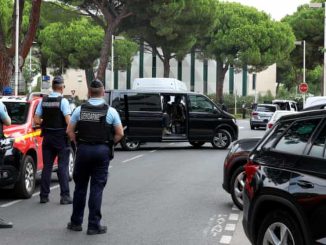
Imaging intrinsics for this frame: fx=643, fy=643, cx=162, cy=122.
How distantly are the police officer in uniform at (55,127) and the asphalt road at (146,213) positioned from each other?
0.55 metres

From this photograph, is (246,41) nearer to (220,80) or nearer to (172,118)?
(220,80)

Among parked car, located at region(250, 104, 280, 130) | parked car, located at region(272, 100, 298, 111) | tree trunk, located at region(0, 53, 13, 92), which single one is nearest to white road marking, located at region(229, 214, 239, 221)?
tree trunk, located at region(0, 53, 13, 92)

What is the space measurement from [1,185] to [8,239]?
2216 millimetres

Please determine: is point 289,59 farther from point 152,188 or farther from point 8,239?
point 8,239

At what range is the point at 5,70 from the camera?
23.2 meters

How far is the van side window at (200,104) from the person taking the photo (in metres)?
20.8

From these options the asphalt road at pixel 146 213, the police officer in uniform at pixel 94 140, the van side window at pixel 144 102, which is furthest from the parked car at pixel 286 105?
the police officer in uniform at pixel 94 140

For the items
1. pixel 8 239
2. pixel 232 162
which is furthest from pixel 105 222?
pixel 232 162

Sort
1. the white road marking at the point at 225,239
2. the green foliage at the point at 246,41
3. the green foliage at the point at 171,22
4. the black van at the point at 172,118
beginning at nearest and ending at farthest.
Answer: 1. the white road marking at the point at 225,239
2. the black van at the point at 172,118
3. the green foliage at the point at 171,22
4. the green foliage at the point at 246,41

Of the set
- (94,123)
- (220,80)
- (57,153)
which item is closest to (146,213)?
(57,153)

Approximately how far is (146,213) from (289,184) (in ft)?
13.5

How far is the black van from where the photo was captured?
20.5 meters

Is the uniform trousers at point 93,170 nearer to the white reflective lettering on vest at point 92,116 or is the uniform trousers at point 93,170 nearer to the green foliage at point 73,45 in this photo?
the white reflective lettering on vest at point 92,116

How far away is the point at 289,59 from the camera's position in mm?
63219
